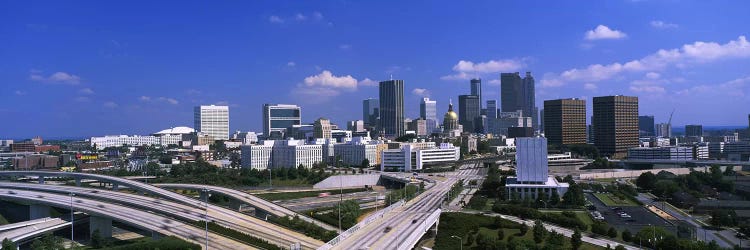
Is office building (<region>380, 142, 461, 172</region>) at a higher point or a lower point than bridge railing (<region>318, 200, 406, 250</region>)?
higher

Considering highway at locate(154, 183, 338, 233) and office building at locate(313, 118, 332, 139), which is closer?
highway at locate(154, 183, 338, 233)

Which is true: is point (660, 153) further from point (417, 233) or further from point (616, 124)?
point (417, 233)

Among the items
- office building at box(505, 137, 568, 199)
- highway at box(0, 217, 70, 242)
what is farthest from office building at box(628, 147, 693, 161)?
highway at box(0, 217, 70, 242)

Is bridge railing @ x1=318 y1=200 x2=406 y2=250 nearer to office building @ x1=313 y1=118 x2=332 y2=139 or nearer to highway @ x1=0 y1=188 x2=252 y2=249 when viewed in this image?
highway @ x1=0 y1=188 x2=252 y2=249

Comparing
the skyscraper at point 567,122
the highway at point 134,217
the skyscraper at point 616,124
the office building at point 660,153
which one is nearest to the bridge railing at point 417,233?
the highway at point 134,217

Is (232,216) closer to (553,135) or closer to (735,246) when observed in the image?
(735,246)

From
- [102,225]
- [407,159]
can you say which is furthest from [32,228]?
[407,159]

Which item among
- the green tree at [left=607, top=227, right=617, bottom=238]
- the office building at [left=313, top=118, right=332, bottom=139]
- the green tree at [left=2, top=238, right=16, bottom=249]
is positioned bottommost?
the green tree at [left=607, top=227, right=617, bottom=238]

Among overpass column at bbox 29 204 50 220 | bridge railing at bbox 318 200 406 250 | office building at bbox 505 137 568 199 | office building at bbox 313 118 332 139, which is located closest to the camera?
bridge railing at bbox 318 200 406 250
